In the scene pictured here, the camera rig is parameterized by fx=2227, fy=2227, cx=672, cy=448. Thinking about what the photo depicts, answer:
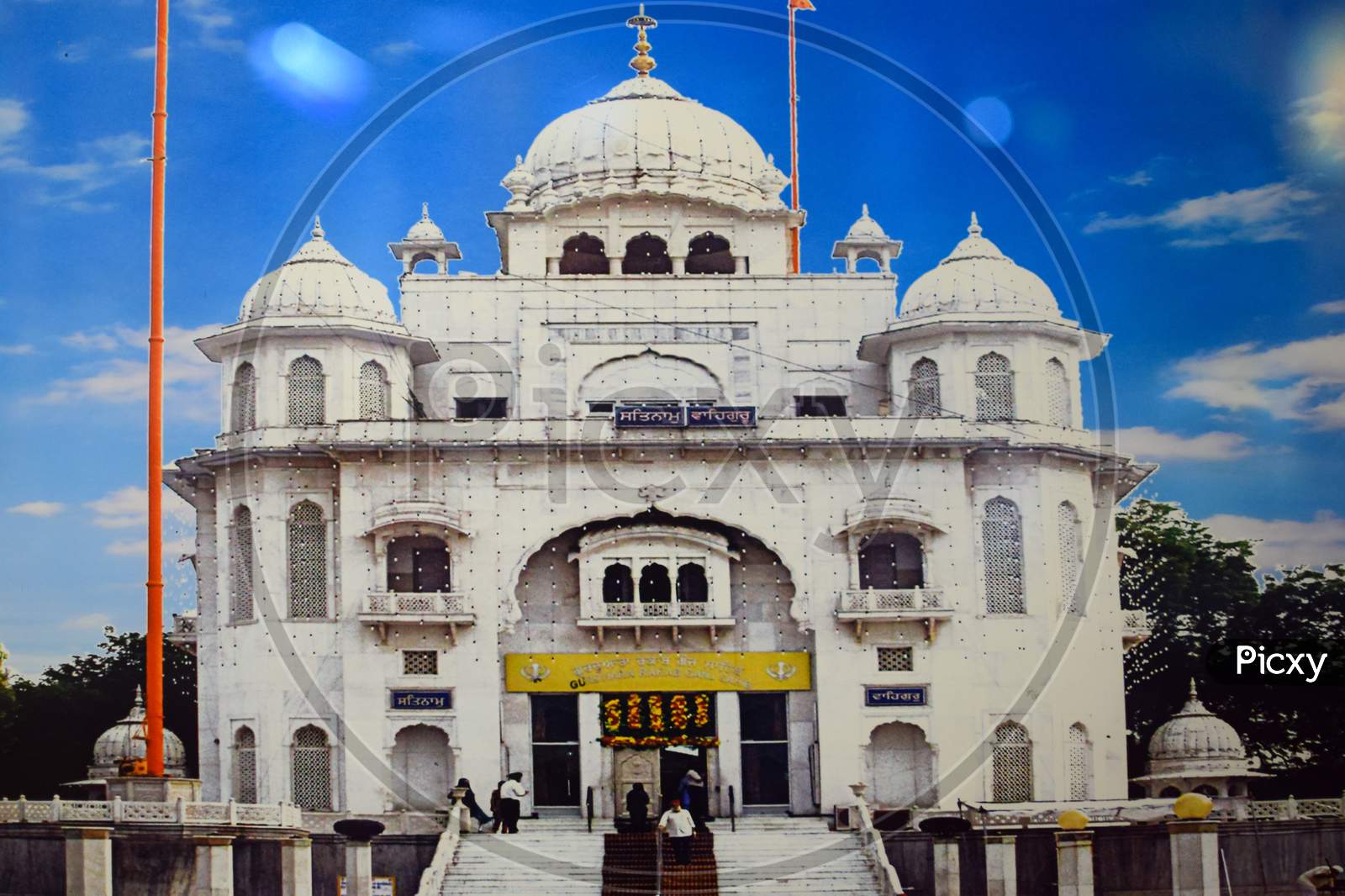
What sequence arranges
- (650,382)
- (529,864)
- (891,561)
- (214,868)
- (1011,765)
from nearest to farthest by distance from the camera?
(214,868), (529,864), (1011,765), (891,561), (650,382)

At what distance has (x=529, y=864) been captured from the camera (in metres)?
43.2

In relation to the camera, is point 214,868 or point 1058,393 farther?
point 1058,393

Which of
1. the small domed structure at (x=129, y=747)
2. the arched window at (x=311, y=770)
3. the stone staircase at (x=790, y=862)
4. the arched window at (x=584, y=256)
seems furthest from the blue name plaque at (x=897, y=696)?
the small domed structure at (x=129, y=747)

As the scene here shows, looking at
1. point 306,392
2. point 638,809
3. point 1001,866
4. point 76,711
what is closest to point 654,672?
point 638,809

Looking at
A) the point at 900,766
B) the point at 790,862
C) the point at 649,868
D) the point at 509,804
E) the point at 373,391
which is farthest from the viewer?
the point at 373,391

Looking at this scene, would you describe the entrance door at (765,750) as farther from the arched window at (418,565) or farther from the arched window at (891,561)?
the arched window at (418,565)

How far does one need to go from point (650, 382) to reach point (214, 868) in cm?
1817

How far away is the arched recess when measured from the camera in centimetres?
5303

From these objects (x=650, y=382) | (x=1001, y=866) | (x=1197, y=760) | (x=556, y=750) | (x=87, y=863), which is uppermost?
(x=650, y=382)

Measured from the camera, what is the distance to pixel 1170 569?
6444 centimetres

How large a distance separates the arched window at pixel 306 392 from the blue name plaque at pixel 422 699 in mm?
6775

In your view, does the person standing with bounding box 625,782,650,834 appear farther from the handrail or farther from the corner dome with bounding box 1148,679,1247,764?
the corner dome with bounding box 1148,679,1247,764

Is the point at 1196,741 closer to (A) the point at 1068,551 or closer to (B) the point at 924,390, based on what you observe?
(A) the point at 1068,551

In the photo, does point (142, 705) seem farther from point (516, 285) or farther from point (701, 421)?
point (701, 421)
